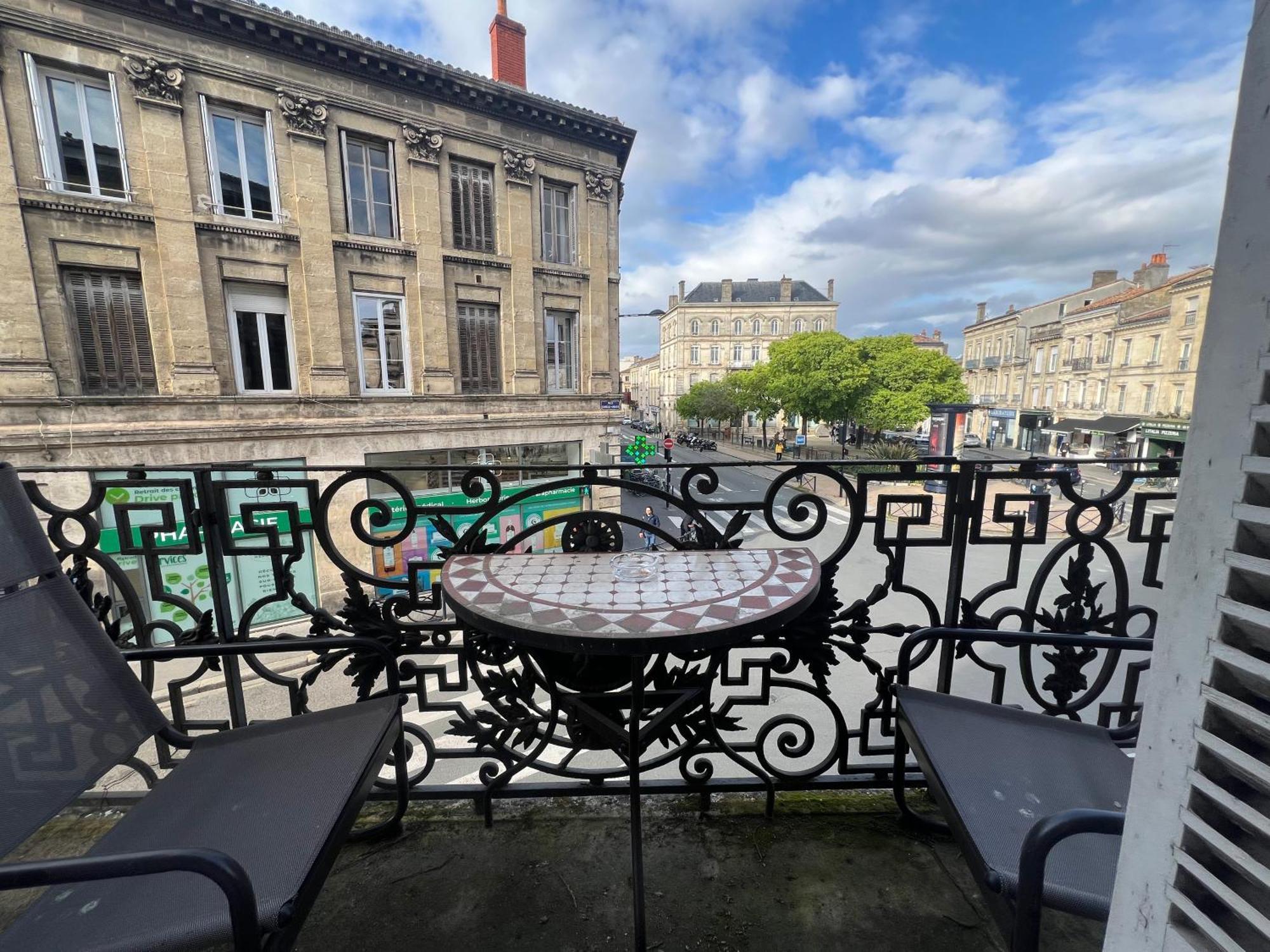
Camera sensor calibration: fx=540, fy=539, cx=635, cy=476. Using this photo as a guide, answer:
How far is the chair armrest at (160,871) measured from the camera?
0.80 metres

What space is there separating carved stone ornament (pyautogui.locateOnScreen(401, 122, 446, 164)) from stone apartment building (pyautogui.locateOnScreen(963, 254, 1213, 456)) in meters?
25.1

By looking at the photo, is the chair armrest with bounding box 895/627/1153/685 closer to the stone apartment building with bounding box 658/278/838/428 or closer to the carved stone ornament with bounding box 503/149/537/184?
the carved stone ornament with bounding box 503/149/537/184

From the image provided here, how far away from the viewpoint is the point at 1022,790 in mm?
1290

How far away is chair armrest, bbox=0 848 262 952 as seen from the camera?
80 centimetres

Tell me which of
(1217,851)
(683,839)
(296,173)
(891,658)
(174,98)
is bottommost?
(891,658)

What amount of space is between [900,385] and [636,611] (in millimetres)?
33274

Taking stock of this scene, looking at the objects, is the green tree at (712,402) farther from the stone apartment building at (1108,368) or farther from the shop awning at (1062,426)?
the stone apartment building at (1108,368)

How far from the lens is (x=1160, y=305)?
27016 millimetres

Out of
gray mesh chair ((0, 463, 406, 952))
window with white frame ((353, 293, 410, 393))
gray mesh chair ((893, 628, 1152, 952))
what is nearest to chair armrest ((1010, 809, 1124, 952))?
gray mesh chair ((893, 628, 1152, 952))

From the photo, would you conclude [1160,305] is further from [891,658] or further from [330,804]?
[330,804]

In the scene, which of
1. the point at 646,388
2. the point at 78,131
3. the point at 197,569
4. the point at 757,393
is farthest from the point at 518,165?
the point at 646,388

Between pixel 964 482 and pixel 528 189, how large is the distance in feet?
40.3

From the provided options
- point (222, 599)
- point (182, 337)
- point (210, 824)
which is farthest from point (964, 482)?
point (182, 337)

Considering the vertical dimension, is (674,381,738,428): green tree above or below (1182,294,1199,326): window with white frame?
below
